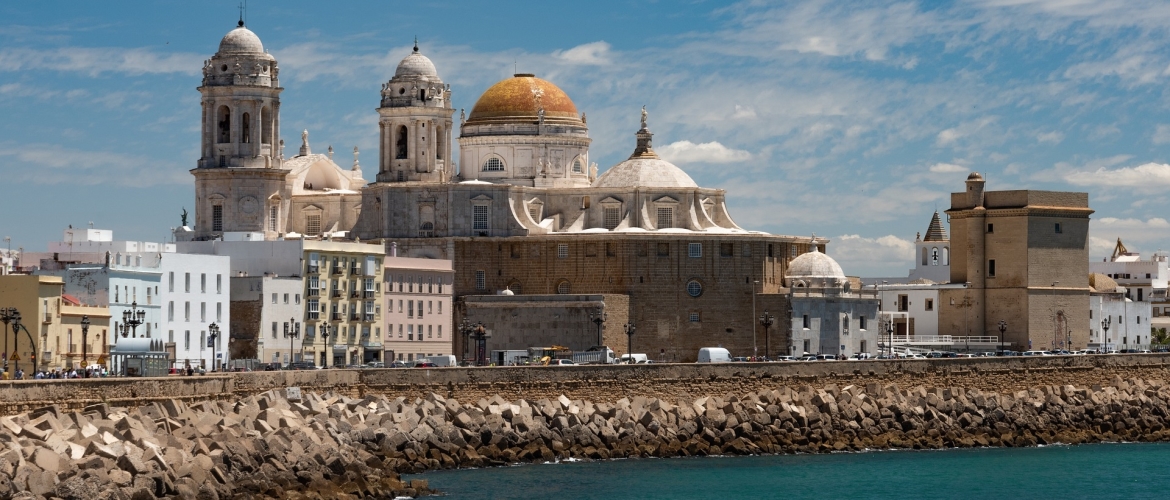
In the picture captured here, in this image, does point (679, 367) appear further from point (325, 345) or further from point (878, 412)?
point (325, 345)

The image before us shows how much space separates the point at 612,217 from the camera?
86.5 metres

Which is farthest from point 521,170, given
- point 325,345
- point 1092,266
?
point 1092,266

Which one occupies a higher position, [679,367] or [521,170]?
[521,170]

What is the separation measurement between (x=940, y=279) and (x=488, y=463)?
61.3 metres

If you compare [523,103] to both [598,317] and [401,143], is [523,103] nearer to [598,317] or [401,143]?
[401,143]

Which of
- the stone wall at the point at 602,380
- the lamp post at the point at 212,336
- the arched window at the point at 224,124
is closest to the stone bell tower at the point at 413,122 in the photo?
the arched window at the point at 224,124

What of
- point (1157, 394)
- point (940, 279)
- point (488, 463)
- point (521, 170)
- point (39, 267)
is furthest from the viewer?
point (940, 279)

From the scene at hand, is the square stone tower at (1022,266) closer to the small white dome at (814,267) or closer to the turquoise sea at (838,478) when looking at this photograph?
the small white dome at (814,267)

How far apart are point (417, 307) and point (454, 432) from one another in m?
28.0

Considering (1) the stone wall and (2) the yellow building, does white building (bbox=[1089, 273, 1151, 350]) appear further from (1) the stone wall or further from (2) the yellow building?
(2) the yellow building

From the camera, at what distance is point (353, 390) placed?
2170 inches

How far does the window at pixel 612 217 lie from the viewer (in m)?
86.2

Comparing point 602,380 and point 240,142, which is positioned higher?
point 240,142

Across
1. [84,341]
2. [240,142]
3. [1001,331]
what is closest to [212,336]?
[84,341]
